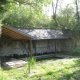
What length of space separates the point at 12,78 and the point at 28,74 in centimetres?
116

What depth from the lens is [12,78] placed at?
8.91 meters

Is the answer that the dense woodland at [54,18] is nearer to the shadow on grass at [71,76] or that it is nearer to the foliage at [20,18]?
the foliage at [20,18]

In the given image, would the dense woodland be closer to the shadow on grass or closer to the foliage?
the foliage

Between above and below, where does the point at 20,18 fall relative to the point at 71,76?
above

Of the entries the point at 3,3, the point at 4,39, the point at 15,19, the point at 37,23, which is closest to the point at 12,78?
the point at 3,3

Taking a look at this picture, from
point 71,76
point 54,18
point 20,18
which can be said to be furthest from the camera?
point 54,18

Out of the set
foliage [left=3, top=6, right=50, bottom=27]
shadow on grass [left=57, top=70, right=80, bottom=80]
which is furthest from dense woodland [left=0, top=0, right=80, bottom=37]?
shadow on grass [left=57, top=70, right=80, bottom=80]

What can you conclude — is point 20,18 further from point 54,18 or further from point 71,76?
point 71,76

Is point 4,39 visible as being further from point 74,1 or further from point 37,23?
point 74,1

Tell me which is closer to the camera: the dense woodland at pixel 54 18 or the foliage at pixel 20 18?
the dense woodland at pixel 54 18

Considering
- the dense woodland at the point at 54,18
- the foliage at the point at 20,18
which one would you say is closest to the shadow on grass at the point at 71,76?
the dense woodland at the point at 54,18

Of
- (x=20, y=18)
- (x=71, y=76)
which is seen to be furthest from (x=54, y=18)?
(x=71, y=76)

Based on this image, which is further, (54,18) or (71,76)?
(54,18)

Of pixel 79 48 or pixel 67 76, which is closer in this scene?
pixel 67 76
